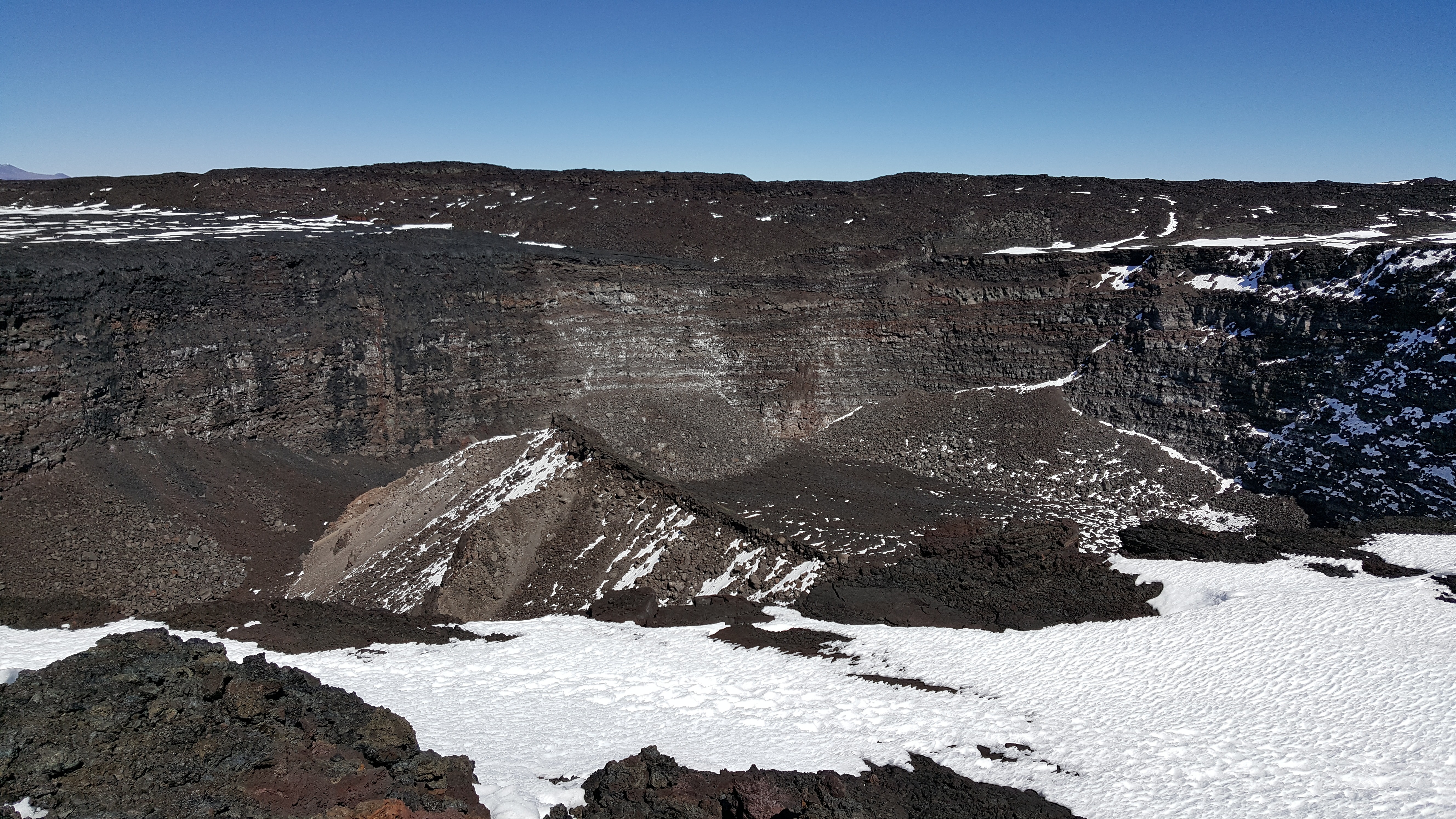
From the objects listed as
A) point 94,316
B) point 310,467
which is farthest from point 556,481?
A: point 94,316

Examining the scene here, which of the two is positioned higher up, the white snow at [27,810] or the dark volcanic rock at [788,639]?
the white snow at [27,810]

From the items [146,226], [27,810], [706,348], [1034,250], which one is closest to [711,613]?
[27,810]

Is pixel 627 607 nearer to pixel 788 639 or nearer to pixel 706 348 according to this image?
pixel 788 639

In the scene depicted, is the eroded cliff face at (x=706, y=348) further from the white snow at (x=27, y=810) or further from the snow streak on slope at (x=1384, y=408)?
the white snow at (x=27, y=810)

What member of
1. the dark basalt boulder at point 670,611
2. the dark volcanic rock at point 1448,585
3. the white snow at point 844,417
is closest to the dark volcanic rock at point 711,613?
the dark basalt boulder at point 670,611

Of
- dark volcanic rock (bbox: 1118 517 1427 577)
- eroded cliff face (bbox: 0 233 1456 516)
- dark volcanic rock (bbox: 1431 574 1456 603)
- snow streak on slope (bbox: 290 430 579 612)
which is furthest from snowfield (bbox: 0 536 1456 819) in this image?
eroded cliff face (bbox: 0 233 1456 516)

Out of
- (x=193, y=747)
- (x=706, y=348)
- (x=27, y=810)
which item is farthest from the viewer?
(x=706, y=348)
